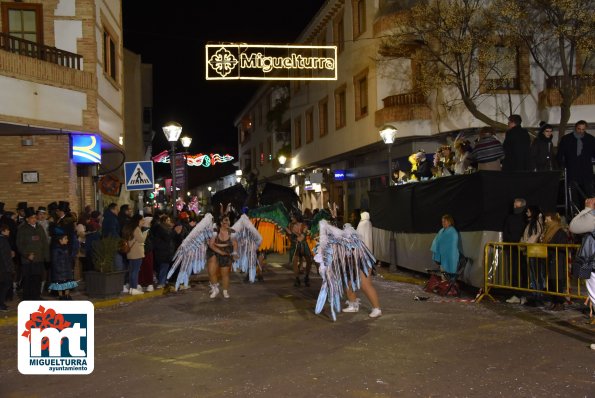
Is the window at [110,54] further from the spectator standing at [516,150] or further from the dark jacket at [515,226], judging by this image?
the dark jacket at [515,226]

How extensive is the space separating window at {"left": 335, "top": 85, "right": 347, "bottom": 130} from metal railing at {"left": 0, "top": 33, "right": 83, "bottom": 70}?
15.8 metres

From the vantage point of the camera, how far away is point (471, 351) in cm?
797

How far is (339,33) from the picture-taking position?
105 ft

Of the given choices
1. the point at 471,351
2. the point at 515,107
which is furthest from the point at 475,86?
the point at 471,351

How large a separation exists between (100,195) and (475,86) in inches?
541

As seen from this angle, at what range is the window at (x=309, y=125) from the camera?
125 ft

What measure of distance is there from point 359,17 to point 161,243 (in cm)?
1768

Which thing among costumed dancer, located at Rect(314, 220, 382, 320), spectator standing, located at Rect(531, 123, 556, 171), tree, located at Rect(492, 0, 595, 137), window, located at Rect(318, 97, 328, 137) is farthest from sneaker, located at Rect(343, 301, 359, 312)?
window, located at Rect(318, 97, 328, 137)

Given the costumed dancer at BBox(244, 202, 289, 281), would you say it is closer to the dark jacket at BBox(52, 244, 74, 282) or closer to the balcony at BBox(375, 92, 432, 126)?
the dark jacket at BBox(52, 244, 74, 282)

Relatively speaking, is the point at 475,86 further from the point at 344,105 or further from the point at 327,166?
the point at 327,166

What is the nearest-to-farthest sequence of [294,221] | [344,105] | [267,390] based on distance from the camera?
1. [267,390]
2. [294,221]
3. [344,105]

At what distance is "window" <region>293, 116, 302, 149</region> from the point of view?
4138 cm

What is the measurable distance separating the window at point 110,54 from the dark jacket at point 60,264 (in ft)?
30.7

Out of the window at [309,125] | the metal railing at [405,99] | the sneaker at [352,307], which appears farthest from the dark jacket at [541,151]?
the window at [309,125]
